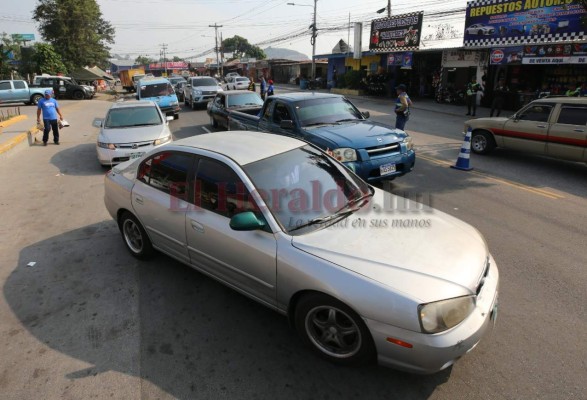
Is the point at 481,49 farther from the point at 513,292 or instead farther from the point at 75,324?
the point at 75,324

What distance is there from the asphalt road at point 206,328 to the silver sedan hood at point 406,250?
79cm

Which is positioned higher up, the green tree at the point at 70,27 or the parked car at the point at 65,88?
the green tree at the point at 70,27

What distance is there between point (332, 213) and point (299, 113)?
4.49 m

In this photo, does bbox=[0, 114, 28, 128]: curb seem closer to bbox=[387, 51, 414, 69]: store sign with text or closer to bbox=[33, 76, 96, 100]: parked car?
bbox=[33, 76, 96, 100]: parked car

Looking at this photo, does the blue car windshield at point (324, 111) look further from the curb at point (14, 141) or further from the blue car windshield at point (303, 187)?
the curb at point (14, 141)

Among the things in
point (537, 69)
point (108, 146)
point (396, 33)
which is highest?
point (396, 33)

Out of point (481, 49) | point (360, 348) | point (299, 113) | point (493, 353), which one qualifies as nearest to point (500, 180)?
point (299, 113)

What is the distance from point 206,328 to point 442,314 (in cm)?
208

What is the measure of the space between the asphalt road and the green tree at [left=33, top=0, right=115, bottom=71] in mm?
51127

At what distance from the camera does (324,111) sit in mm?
7766

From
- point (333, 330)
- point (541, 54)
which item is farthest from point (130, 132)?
point (541, 54)

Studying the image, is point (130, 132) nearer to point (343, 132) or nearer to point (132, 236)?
point (132, 236)

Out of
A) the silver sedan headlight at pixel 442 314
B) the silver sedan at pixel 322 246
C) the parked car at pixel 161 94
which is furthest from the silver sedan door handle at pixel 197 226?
the parked car at pixel 161 94

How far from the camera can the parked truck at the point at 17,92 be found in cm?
2638
